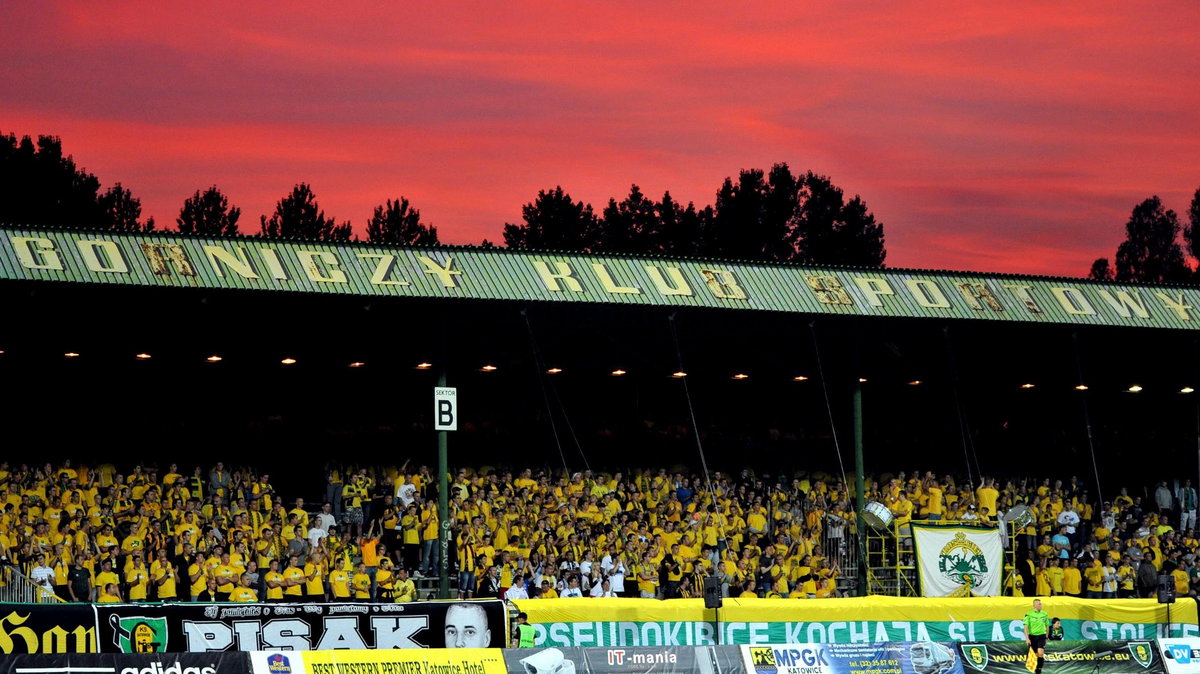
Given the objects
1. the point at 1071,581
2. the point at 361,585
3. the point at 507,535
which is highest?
the point at 507,535

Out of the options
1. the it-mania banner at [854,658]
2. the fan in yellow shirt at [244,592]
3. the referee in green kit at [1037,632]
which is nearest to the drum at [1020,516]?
the referee in green kit at [1037,632]

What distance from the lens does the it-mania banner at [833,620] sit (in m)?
28.4

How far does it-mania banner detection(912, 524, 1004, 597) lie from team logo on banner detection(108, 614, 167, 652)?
17.2 metres

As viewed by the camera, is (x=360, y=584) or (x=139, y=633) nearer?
(x=139, y=633)

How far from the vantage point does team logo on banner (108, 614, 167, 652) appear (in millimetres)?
24469

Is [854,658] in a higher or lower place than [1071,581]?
lower

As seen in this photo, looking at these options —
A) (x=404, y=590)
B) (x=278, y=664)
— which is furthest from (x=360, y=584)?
(x=278, y=664)

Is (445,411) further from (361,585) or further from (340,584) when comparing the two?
(340,584)

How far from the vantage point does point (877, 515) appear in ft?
123

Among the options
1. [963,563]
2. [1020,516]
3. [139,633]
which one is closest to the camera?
[139,633]

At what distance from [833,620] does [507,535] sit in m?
8.81

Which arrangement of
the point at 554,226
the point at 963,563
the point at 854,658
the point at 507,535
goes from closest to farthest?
1. the point at 854,658
2. the point at 507,535
3. the point at 963,563
4. the point at 554,226

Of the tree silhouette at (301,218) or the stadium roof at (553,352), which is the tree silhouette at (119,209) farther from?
the stadium roof at (553,352)

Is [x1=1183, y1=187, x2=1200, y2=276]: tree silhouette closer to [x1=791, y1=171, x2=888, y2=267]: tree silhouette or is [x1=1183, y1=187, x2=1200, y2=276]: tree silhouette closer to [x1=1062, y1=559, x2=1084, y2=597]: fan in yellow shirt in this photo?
[x1=791, y1=171, x2=888, y2=267]: tree silhouette
